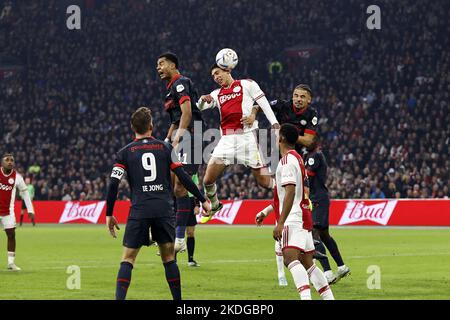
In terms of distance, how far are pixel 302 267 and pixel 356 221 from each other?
890 inches

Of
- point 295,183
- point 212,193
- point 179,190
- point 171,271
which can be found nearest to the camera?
point 295,183

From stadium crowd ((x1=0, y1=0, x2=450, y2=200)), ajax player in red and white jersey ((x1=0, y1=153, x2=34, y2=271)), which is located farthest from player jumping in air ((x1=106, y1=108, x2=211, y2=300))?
stadium crowd ((x1=0, y1=0, x2=450, y2=200))

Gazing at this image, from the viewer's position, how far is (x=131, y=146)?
396 inches

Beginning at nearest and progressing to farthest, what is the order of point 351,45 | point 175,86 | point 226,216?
point 175,86
point 226,216
point 351,45

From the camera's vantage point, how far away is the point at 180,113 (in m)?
14.3

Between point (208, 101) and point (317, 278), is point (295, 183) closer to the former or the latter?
point (317, 278)

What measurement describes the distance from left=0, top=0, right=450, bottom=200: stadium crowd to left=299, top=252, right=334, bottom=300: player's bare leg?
2279cm

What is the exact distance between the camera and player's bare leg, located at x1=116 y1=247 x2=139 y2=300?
9820mm

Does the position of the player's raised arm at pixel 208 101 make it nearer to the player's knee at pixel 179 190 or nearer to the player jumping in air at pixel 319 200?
the player's knee at pixel 179 190

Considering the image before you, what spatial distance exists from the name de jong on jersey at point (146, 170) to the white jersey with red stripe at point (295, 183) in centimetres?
122

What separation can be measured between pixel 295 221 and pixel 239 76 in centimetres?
3630

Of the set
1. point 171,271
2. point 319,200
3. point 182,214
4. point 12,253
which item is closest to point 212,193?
point 319,200
